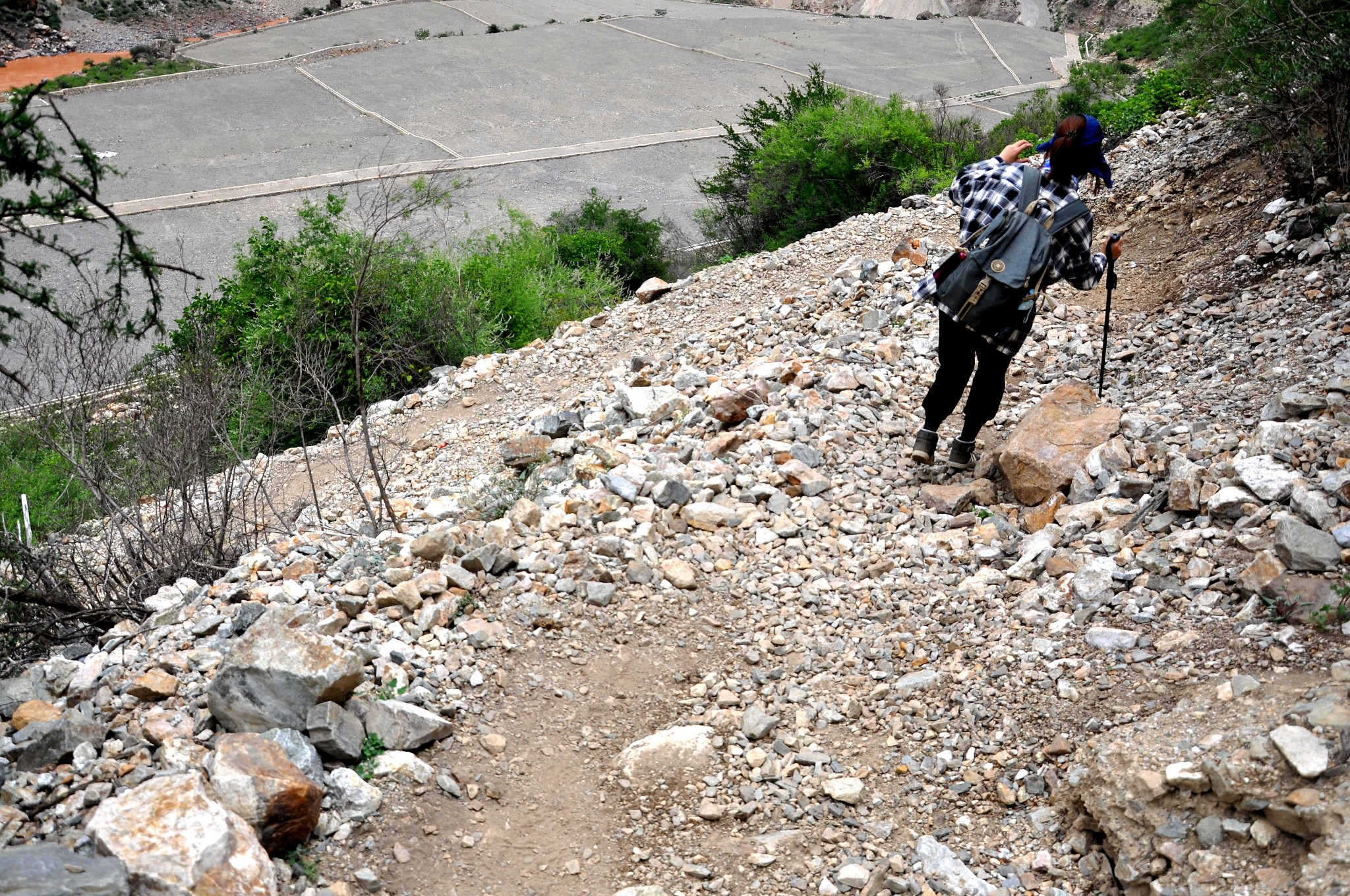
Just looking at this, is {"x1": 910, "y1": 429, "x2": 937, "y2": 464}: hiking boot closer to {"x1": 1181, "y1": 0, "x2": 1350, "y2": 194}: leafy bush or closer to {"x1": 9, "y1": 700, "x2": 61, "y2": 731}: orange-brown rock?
{"x1": 1181, "y1": 0, "x2": 1350, "y2": 194}: leafy bush

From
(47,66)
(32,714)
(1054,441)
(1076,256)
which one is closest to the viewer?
(32,714)

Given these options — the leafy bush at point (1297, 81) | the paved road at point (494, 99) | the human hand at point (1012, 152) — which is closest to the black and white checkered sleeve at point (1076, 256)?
the human hand at point (1012, 152)

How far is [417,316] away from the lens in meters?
9.47

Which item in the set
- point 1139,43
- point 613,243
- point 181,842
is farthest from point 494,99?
point 181,842

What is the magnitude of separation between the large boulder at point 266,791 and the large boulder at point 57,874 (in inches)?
13.6

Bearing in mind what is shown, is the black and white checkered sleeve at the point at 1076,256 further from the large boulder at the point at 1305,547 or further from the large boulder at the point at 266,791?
the large boulder at the point at 266,791

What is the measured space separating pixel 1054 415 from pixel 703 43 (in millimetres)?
28501

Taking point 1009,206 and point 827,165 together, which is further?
point 827,165

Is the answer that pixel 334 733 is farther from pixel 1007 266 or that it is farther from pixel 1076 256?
pixel 1076 256

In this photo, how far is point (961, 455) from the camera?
4.54 meters

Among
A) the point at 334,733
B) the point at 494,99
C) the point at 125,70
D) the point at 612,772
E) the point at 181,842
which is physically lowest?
the point at 612,772

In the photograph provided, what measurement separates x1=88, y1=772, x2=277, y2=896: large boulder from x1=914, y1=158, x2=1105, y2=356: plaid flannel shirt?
3.12 m

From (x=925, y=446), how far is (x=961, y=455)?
18cm

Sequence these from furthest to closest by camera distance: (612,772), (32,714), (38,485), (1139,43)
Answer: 1. (1139,43)
2. (38,485)
3. (612,772)
4. (32,714)
